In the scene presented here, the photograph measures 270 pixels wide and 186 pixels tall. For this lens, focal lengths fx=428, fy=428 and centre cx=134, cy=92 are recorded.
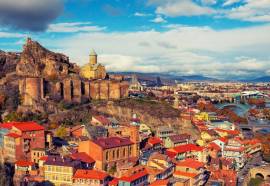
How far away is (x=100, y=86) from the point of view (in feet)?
208

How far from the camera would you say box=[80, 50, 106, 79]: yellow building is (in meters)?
68.8

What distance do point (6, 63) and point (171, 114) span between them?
26.8 m

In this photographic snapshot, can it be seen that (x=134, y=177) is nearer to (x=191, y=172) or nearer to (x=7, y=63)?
(x=191, y=172)

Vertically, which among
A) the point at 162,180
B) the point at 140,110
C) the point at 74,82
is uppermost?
the point at 74,82

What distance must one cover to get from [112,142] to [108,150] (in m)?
1.64

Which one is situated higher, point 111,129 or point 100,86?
point 100,86

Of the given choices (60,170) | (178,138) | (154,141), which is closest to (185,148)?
(154,141)

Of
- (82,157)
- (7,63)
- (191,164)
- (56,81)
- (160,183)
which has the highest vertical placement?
(7,63)

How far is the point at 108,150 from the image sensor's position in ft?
124

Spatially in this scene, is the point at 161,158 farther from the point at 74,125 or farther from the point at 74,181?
the point at 74,125

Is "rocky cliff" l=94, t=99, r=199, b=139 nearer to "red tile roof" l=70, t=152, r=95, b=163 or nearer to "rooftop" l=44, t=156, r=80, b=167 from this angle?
"red tile roof" l=70, t=152, r=95, b=163

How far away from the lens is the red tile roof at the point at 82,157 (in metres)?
36.2

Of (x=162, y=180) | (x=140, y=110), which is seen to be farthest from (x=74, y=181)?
(x=140, y=110)

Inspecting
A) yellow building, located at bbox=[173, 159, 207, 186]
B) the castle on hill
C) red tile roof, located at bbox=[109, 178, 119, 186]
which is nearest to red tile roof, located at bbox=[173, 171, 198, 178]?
yellow building, located at bbox=[173, 159, 207, 186]
